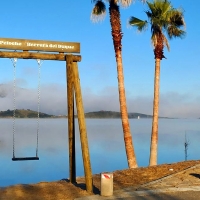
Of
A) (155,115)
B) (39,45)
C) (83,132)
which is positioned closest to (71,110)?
(83,132)

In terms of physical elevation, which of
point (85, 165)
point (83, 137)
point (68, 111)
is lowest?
point (85, 165)

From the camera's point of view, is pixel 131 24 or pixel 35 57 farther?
pixel 131 24

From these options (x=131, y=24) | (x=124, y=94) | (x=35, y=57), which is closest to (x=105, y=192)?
(x=35, y=57)

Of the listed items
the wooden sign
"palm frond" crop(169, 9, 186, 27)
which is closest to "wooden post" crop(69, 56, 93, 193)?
the wooden sign

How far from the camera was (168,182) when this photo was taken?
12383 millimetres

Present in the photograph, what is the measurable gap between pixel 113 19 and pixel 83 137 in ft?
28.0

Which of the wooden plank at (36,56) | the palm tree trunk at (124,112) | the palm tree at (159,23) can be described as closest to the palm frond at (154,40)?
the palm tree at (159,23)

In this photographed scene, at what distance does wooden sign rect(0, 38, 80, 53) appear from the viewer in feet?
38.7

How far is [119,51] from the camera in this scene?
17.9m

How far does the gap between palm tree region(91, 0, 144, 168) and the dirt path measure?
97.0 inches

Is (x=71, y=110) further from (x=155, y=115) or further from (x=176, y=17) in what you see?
(x=176, y=17)

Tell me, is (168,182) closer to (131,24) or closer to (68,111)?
(68,111)

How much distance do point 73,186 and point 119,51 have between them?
776 cm

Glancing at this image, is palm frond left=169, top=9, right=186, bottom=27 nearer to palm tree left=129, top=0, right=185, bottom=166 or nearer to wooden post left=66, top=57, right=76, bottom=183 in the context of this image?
palm tree left=129, top=0, right=185, bottom=166
